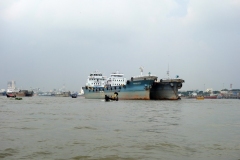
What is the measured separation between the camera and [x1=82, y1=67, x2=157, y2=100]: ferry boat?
4662 cm

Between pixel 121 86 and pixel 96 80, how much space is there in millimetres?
19071

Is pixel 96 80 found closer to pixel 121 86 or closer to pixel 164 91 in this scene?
pixel 121 86

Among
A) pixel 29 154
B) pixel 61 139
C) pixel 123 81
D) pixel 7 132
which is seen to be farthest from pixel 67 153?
pixel 123 81

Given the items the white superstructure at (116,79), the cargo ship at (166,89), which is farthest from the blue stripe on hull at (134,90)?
the white superstructure at (116,79)

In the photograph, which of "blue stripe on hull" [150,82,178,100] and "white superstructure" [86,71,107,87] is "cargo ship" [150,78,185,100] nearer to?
"blue stripe on hull" [150,82,178,100]

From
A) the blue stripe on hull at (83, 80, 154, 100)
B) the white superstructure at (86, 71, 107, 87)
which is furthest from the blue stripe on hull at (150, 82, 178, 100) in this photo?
the white superstructure at (86, 71, 107, 87)

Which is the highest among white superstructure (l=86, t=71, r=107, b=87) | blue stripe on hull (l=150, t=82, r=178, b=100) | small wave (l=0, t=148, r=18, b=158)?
white superstructure (l=86, t=71, r=107, b=87)

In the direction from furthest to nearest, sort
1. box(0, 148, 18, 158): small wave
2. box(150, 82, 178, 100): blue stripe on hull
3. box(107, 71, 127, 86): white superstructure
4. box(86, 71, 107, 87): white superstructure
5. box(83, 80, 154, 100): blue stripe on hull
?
box(86, 71, 107, 87): white superstructure, box(107, 71, 127, 86): white superstructure, box(150, 82, 178, 100): blue stripe on hull, box(83, 80, 154, 100): blue stripe on hull, box(0, 148, 18, 158): small wave

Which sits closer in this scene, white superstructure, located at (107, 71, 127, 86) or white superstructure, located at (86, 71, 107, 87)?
white superstructure, located at (107, 71, 127, 86)

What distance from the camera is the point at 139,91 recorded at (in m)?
48.3

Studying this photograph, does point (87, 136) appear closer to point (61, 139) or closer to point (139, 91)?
point (61, 139)

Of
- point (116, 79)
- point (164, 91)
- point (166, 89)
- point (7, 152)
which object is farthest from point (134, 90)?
point (7, 152)

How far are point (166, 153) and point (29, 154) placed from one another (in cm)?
378

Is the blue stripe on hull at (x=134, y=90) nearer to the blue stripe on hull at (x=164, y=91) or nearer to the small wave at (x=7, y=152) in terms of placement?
the blue stripe on hull at (x=164, y=91)
